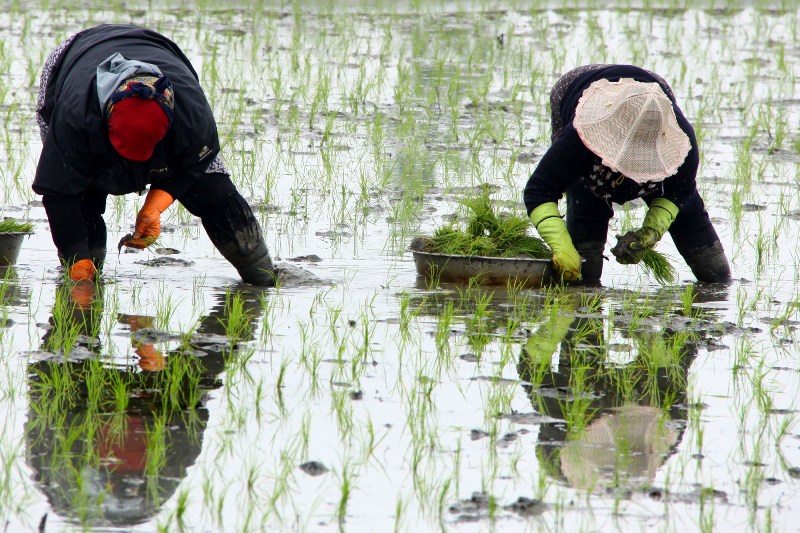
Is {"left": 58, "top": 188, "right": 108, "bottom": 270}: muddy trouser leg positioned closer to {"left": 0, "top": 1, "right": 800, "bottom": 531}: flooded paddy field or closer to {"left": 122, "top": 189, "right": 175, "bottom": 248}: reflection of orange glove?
{"left": 0, "top": 1, "right": 800, "bottom": 531}: flooded paddy field

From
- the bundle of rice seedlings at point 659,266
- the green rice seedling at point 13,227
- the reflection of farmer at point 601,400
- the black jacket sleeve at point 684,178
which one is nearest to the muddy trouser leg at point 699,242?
the bundle of rice seedlings at point 659,266

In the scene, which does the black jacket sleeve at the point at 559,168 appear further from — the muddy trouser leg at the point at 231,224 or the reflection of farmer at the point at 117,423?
the reflection of farmer at the point at 117,423

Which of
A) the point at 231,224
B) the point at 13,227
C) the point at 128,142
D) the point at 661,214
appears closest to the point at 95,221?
the point at 13,227

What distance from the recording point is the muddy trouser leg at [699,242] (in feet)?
16.2

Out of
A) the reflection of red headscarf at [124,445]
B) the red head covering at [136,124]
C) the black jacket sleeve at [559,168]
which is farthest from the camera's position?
the black jacket sleeve at [559,168]

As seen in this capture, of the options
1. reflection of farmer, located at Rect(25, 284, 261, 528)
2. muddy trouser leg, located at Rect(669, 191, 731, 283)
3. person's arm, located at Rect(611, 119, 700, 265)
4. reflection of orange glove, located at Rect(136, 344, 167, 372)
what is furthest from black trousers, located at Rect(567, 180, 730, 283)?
reflection of orange glove, located at Rect(136, 344, 167, 372)

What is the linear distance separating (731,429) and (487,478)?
78 centimetres

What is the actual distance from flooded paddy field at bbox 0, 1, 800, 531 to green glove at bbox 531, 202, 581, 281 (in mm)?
128

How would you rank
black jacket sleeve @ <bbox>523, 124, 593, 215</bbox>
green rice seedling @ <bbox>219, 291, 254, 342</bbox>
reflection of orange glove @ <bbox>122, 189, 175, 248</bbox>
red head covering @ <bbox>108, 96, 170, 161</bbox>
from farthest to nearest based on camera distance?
black jacket sleeve @ <bbox>523, 124, 593, 215</bbox>
reflection of orange glove @ <bbox>122, 189, 175, 248</bbox>
green rice seedling @ <bbox>219, 291, 254, 342</bbox>
red head covering @ <bbox>108, 96, 170, 161</bbox>

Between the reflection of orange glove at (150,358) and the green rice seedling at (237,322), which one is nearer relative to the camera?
the reflection of orange glove at (150,358)

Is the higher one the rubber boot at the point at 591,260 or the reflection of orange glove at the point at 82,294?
the rubber boot at the point at 591,260

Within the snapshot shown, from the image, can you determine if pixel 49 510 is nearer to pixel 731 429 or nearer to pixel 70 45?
pixel 731 429

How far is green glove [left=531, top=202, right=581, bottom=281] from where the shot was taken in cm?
449

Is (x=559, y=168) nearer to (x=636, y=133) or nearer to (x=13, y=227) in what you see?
(x=636, y=133)
